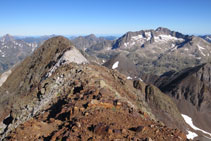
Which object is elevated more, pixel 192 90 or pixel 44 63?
pixel 44 63

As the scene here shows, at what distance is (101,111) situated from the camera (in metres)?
15.6

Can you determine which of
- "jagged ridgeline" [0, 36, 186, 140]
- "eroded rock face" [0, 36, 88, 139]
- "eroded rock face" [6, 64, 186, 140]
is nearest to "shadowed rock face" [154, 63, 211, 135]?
"eroded rock face" [0, 36, 88, 139]

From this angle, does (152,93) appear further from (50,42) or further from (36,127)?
(36,127)

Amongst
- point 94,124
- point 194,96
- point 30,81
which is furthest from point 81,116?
point 194,96

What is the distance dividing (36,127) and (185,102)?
435ft

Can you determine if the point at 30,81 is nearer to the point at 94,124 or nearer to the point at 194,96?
the point at 94,124

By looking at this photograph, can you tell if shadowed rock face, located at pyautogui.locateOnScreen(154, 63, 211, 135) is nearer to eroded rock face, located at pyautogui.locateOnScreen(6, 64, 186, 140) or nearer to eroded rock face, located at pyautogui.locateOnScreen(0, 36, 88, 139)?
eroded rock face, located at pyautogui.locateOnScreen(0, 36, 88, 139)

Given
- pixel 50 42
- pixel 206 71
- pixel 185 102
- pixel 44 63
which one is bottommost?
pixel 185 102

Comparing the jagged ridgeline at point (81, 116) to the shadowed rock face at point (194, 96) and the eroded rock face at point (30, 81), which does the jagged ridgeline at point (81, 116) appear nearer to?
the eroded rock face at point (30, 81)

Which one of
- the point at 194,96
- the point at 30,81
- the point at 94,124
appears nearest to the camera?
the point at 94,124

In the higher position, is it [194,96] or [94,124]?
[94,124]

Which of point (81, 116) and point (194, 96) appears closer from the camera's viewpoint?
point (81, 116)

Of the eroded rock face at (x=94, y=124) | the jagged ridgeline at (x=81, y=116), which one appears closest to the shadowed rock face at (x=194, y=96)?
the jagged ridgeline at (x=81, y=116)

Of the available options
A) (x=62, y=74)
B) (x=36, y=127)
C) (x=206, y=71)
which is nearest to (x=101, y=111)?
(x=36, y=127)
